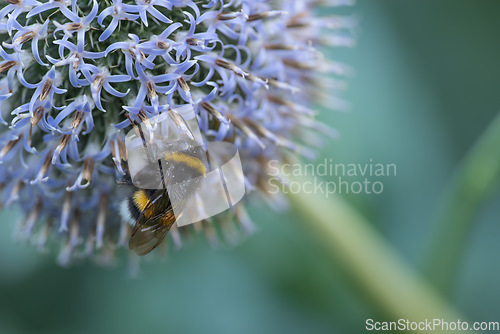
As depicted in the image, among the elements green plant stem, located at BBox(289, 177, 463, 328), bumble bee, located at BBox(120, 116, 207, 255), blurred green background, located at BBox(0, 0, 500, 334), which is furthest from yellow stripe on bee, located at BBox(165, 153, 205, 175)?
blurred green background, located at BBox(0, 0, 500, 334)

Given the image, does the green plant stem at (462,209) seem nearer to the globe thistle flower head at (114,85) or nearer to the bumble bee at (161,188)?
the globe thistle flower head at (114,85)

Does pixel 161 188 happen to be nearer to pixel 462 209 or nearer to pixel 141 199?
pixel 141 199

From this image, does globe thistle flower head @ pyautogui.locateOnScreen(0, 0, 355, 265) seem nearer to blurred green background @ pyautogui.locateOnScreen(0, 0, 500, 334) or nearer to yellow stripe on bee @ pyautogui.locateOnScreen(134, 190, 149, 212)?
yellow stripe on bee @ pyautogui.locateOnScreen(134, 190, 149, 212)

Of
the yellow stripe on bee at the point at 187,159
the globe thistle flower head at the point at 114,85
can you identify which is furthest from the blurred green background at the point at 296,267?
the yellow stripe on bee at the point at 187,159

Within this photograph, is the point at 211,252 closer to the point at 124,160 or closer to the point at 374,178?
the point at 374,178

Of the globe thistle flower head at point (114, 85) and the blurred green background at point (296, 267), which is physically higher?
the globe thistle flower head at point (114, 85)

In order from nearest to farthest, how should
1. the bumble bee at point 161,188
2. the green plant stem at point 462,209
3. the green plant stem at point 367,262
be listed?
the bumble bee at point 161,188, the green plant stem at point 462,209, the green plant stem at point 367,262
